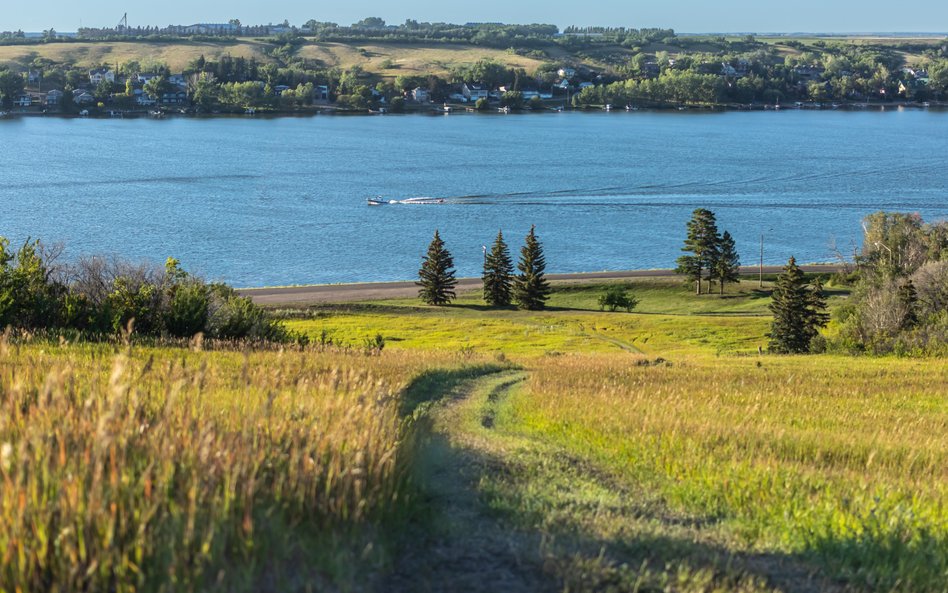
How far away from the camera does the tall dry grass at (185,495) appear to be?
401cm

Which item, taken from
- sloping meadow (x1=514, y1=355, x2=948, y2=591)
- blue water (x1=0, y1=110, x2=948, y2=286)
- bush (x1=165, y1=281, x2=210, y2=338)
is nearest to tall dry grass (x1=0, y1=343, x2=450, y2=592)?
sloping meadow (x1=514, y1=355, x2=948, y2=591)

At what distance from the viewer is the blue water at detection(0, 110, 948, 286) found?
3255 inches

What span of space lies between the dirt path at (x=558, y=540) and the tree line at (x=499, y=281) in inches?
2299

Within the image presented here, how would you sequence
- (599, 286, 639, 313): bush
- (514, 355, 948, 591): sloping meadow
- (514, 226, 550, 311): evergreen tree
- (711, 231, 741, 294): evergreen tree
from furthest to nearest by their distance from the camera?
(711, 231, 741, 294): evergreen tree → (514, 226, 550, 311): evergreen tree → (599, 286, 639, 313): bush → (514, 355, 948, 591): sloping meadow

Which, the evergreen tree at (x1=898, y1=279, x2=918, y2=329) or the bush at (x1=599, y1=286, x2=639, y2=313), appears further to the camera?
the bush at (x1=599, y1=286, x2=639, y2=313)

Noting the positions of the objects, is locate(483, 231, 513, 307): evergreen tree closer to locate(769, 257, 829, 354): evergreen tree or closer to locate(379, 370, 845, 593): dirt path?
locate(769, 257, 829, 354): evergreen tree

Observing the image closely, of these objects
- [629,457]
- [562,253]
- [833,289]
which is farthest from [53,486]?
[562,253]

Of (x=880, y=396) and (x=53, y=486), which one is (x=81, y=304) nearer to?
(x=880, y=396)

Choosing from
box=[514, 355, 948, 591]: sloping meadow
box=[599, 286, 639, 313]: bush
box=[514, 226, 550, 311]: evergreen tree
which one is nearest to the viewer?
box=[514, 355, 948, 591]: sloping meadow

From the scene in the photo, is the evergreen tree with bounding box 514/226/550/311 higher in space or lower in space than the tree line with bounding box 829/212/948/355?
lower

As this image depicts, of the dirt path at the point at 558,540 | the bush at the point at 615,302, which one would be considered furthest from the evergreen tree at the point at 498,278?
the dirt path at the point at 558,540

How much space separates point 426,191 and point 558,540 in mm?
107534

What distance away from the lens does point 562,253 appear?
8394 cm

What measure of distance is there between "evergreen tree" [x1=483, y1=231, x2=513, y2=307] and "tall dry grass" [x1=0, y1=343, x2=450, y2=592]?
60.9 metres
